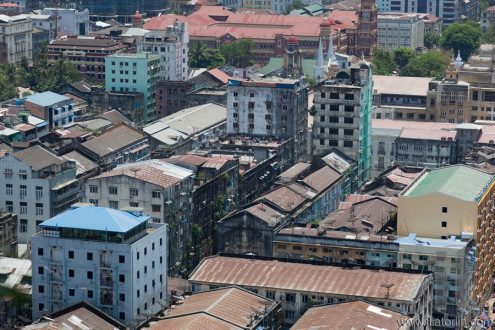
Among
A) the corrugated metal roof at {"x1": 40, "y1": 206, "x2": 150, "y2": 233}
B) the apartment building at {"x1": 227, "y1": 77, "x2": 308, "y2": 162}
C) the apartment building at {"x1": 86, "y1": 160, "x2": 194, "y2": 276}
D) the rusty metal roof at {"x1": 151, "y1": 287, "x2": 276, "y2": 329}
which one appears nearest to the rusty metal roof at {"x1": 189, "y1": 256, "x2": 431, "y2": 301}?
the rusty metal roof at {"x1": 151, "y1": 287, "x2": 276, "y2": 329}

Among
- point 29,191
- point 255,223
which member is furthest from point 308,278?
point 29,191

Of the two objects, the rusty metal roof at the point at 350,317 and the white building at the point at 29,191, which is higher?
the white building at the point at 29,191

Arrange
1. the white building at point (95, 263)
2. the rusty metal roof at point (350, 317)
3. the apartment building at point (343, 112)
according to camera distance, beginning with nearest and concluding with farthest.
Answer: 1. the rusty metal roof at point (350, 317)
2. the white building at point (95, 263)
3. the apartment building at point (343, 112)

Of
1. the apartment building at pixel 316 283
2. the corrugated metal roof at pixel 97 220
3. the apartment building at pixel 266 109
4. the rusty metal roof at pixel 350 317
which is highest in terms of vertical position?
the apartment building at pixel 266 109

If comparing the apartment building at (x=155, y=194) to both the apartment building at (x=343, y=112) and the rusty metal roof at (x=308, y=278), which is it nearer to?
the rusty metal roof at (x=308, y=278)

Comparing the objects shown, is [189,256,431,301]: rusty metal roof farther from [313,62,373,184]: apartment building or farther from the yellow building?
[313,62,373,184]: apartment building

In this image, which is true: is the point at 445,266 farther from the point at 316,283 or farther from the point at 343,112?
the point at 343,112

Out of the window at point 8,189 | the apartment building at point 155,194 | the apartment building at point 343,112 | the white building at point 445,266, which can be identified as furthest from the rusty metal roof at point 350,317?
the apartment building at point 343,112
